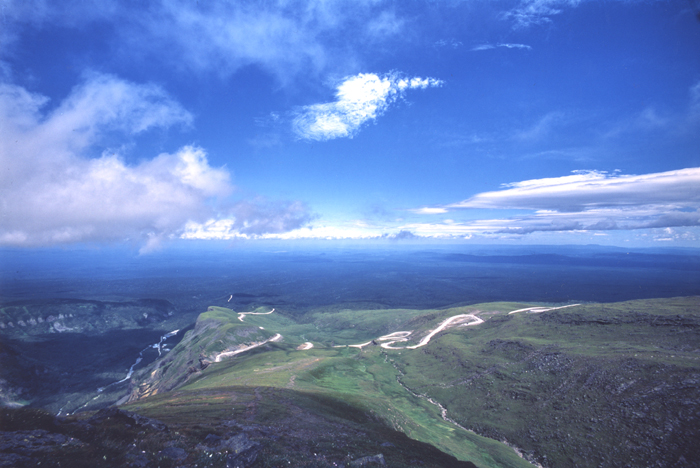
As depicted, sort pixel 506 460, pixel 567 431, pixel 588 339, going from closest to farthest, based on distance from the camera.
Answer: pixel 506 460 → pixel 567 431 → pixel 588 339

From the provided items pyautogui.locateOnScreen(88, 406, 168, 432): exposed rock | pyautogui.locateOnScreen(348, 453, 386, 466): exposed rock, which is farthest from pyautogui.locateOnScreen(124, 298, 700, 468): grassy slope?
pyautogui.locateOnScreen(348, 453, 386, 466): exposed rock

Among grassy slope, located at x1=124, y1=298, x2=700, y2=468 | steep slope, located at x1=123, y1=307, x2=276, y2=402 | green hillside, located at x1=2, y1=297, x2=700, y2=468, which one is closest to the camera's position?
green hillside, located at x1=2, y1=297, x2=700, y2=468

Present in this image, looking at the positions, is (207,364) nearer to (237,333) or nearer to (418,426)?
(237,333)

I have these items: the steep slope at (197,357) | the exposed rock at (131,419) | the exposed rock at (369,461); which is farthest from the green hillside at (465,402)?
the steep slope at (197,357)

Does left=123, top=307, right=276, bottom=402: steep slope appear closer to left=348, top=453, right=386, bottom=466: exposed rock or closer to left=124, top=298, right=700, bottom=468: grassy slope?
left=124, top=298, right=700, bottom=468: grassy slope

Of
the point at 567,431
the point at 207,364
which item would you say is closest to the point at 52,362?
the point at 207,364

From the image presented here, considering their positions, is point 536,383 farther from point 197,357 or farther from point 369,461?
point 197,357

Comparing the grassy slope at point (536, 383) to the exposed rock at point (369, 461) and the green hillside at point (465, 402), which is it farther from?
the exposed rock at point (369, 461)

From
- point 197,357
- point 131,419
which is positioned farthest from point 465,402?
point 197,357
